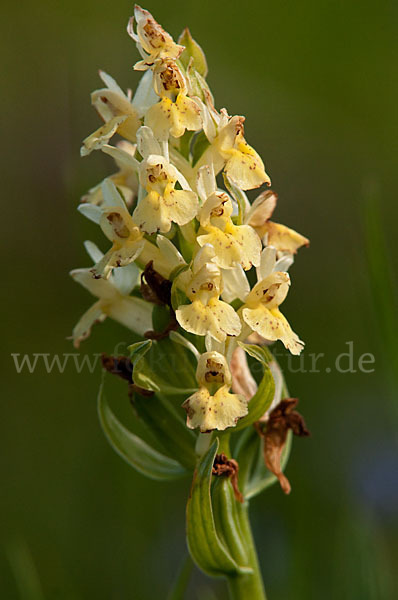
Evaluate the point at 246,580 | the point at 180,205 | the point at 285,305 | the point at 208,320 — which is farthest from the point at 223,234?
the point at 285,305

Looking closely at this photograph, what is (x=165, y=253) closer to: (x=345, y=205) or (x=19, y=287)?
(x=19, y=287)

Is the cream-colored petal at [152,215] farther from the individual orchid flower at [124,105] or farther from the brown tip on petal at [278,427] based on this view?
the brown tip on petal at [278,427]

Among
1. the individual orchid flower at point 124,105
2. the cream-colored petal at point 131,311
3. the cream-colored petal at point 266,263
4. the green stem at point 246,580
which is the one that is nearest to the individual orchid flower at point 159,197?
the individual orchid flower at point 124,105

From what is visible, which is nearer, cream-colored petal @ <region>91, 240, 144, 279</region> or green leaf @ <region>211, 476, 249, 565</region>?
cream-colored petal @ <region>91, 240, 144, 279</region>

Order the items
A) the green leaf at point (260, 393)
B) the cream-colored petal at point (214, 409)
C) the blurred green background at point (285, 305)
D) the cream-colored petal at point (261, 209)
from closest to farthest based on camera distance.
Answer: the cream-colored petal at point (214, 409) → the green leaf at point (260, 393) → the cream-colored petal at point (261, 209) → the blurred green background at point (285, 305)

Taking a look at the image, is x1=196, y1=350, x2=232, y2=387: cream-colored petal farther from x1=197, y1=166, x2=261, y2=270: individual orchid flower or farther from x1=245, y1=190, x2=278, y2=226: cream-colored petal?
x1=245, y1=190, x2=278, y2=226: cream-colored petal

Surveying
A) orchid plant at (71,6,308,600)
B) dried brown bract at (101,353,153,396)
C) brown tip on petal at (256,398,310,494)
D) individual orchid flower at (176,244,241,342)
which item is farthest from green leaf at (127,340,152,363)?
brown tip on petal at (256,398,310,494)
